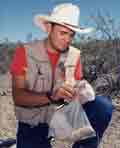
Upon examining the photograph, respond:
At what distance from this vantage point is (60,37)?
3453 millimetres

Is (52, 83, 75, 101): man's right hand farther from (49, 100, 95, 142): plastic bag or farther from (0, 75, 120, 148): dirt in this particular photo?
(0, 75, 120, 148): dirt

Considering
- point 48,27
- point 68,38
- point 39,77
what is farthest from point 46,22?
point 39,77

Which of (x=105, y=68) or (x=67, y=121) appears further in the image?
(x=105, y=68)

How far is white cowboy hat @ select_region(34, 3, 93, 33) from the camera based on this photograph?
11.5 ft

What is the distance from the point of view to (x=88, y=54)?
1130 centimetres

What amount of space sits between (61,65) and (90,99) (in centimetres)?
35

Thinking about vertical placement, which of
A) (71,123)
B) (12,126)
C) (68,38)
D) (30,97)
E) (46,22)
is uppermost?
(46,22)

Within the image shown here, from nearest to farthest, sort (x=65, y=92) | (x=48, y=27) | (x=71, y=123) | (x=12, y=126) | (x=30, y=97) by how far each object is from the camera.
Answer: (x=65, y=92), (x=30, y=97), (x=71, y=123), (x=48, y=27), (x=12, y=126)

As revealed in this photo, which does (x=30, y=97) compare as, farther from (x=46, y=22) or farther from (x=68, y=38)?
(x=46, y=22)

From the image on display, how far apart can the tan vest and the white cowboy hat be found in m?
0.21

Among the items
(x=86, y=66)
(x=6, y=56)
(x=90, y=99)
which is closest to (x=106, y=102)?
(x=90, y=99)

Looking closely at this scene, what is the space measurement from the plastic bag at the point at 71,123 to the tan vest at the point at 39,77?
0.08 metres

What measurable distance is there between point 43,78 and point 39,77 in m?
0.03

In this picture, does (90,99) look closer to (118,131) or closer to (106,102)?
(106,102)
